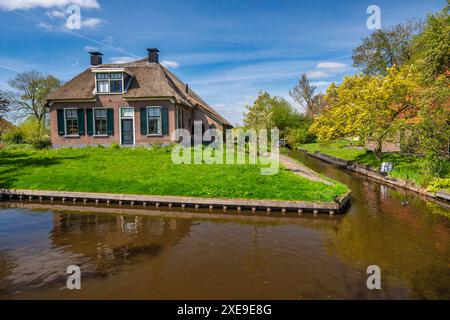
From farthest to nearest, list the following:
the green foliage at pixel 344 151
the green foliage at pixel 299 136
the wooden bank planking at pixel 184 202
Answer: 1. the green foliage at pixel 299 136
2. the green foliage at pixel 344 151
3. the wooden bank planking at pixel 184 202

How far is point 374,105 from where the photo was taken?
24.0 metres

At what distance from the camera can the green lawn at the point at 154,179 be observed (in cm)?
1326

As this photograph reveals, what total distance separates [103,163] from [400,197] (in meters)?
16.6

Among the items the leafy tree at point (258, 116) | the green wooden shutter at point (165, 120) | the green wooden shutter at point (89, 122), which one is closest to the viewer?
the leafy tree at point (258, 116)

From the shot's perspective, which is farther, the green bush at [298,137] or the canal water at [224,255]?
the green bush at [298,137]

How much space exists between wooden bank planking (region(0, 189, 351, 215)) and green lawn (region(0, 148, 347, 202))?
16.4 inches

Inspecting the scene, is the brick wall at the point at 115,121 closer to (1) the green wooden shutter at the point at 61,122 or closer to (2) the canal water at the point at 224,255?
(1) the green wooden shutter at the point at 61,122

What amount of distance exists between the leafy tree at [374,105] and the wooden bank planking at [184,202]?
1242 centimetres

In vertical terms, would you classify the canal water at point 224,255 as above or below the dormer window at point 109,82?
below

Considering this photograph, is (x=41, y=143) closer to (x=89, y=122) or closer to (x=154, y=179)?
(x=89, y=122)

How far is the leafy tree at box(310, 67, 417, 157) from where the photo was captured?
23.3 m

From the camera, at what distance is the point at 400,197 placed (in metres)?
15.6

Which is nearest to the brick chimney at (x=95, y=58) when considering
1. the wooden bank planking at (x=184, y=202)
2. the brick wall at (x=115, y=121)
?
the brick wall at (x=115, y=121)

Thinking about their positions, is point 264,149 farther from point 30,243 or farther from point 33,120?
point 33,120
